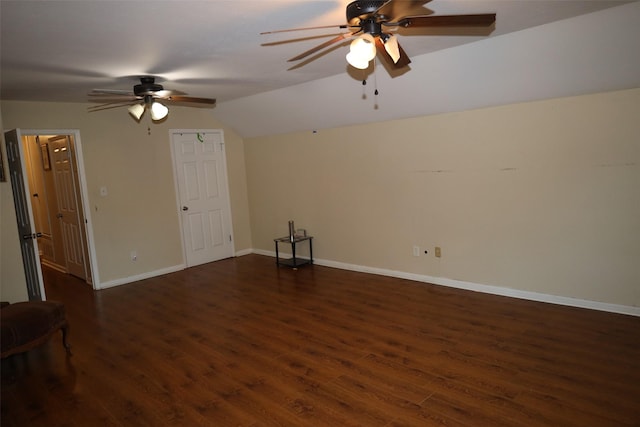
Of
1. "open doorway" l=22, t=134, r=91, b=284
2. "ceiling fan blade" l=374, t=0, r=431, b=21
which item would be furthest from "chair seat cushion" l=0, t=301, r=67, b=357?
"ceiling fan blade" l=374, t=0, r=431, b=21

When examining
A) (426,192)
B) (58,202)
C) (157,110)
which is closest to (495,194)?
(426,192)

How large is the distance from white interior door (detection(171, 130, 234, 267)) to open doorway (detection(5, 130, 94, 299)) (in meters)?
1.35

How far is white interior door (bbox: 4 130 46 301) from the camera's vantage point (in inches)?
159

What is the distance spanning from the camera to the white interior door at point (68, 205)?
5461 millimetres

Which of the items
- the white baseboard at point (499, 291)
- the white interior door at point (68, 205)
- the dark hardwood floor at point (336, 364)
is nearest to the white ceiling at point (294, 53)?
the white interior door at point (68, 205)

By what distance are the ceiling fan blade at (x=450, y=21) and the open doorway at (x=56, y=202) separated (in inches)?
161

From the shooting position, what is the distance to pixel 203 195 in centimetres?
639

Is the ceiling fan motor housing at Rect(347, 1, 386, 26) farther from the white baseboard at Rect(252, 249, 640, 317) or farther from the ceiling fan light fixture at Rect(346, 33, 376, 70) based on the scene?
the white baseboard at Rect(252, 249, 640, 317)

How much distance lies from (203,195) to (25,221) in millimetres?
2625

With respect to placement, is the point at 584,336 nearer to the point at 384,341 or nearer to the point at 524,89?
the point at 384,341

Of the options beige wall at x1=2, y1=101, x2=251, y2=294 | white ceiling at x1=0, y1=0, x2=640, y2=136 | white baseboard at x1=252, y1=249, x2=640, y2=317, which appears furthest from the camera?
beige wall at x1=2, y1=101, x2=251, y2=294

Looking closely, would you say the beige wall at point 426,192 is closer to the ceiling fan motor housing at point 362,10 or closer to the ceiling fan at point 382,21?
the ceiling fan at point 382,21

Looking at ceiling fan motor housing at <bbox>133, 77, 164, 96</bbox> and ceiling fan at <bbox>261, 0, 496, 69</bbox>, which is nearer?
ceiling fan at <bbox>261, 0, 496, 69</bbox>

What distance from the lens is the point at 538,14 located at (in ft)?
9.20
